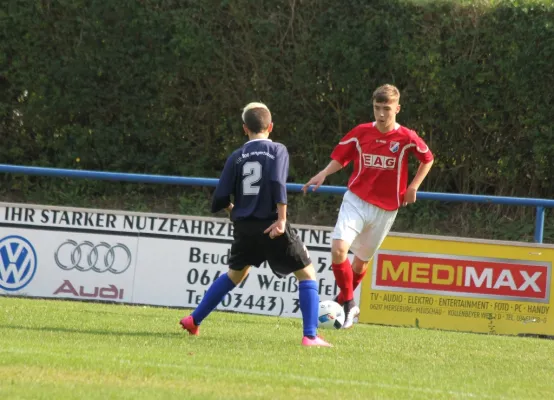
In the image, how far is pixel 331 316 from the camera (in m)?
9.55

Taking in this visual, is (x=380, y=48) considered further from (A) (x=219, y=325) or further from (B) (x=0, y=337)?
(B) (x=0, y=337)

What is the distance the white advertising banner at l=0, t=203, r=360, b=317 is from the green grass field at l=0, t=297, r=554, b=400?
1.16 m

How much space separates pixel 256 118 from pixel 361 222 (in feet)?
5.72

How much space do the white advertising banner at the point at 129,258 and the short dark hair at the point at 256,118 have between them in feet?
11.3

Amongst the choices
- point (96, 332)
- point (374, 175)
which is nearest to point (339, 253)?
point (374, 175)

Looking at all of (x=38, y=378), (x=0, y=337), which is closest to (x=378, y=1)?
(x=0, y=337)

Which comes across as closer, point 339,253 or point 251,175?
point 251,175

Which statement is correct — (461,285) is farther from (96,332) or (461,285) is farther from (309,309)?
(96,332)

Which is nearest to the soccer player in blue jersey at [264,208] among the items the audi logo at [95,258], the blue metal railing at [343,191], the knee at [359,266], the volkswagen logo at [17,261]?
the knee at [359,266]

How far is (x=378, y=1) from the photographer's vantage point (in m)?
13.7

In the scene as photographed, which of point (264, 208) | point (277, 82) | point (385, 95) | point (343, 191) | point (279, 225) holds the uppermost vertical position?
point (277, 82)

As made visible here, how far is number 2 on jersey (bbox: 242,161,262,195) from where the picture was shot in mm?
8016

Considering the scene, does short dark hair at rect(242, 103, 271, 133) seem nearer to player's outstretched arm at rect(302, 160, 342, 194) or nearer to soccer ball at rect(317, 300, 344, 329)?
player's outstretched arm at rect(302, 160, 342, 194)

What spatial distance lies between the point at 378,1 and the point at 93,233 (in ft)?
14.9
